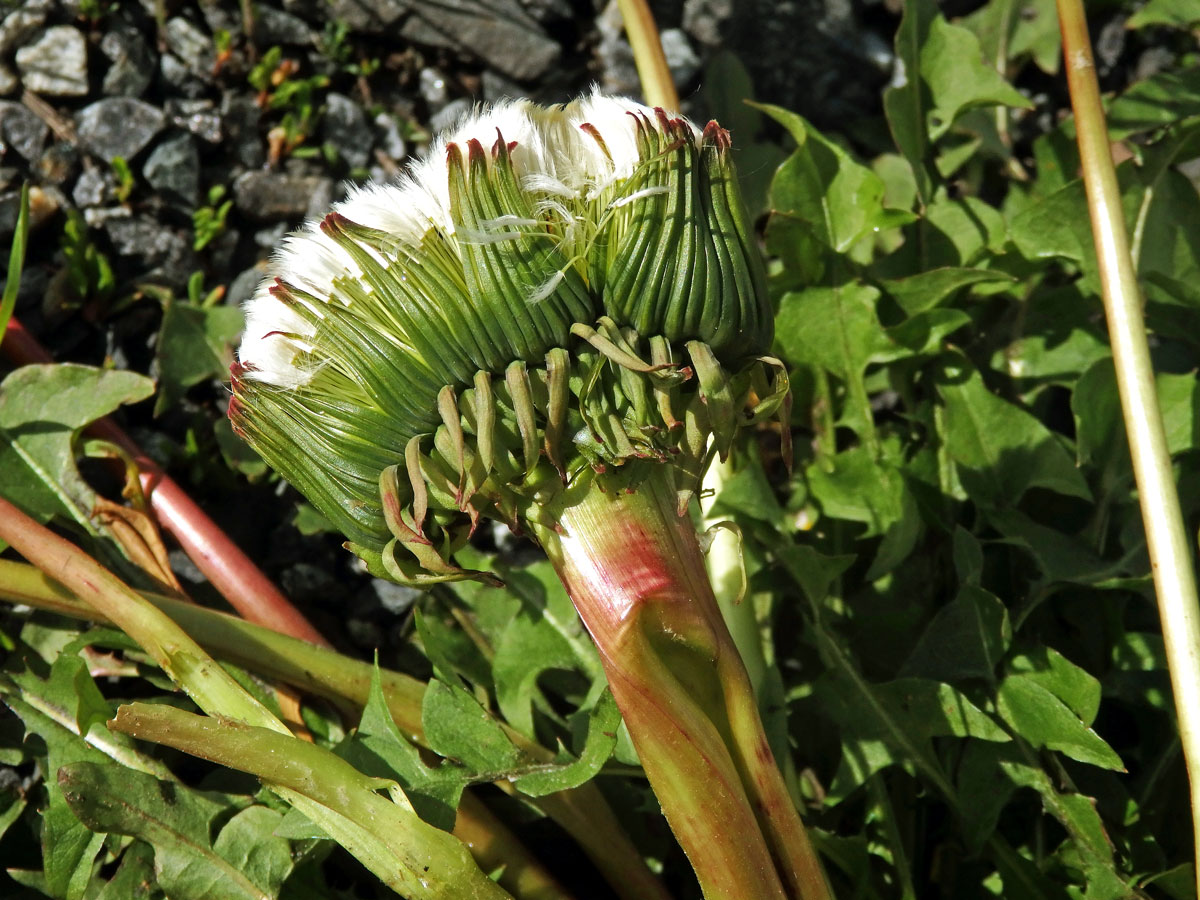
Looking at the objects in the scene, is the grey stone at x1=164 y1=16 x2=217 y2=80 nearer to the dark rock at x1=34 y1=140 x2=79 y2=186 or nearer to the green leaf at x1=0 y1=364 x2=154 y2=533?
the dark rock at x1=34 y1=140 x2=79 y2=186

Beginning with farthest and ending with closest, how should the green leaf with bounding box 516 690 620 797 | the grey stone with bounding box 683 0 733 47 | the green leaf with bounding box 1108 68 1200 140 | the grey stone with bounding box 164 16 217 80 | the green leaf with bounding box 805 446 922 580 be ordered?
the grey stone with bounding box 683 0 733 47, the grey stone with bounding box 164 16 217 80, the green leaf with bounding box 1108 68 1200 140, the green leaf with bounding box 805 446 922 580, the green leaf with bounding box 516 690 620 797

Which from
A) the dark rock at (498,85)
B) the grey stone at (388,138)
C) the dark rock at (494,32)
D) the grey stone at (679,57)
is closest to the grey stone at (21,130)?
the grey stone at (388,138)

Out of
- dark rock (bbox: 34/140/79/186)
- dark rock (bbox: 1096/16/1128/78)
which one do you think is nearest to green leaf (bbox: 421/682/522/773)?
dark rock (bbox: 34/140/79/186)

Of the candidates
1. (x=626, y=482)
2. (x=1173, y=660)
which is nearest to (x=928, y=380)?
(x=1173, y=660)

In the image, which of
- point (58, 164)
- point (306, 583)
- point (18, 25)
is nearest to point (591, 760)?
point (306, 583)

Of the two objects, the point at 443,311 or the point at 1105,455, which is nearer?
the point at 443,311

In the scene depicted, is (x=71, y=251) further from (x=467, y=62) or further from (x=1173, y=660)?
(x=1173, y=660)
